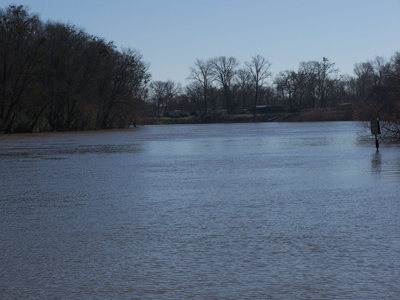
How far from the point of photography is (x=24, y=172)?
16781 millimetres

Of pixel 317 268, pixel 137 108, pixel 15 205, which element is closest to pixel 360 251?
pixel 317 268

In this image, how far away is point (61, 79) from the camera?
215 ft

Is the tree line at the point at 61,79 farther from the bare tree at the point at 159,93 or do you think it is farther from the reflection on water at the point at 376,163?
the bare tree at the point at 159,93

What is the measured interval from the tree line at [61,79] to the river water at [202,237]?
1843 inches

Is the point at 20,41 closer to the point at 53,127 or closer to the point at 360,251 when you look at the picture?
the point at 53,127

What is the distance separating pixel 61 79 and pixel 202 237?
61750 millimetres

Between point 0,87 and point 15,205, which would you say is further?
point 0,87

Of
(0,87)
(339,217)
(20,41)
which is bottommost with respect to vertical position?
(339,217)

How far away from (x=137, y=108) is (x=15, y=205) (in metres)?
68.0

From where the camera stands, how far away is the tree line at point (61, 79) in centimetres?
5734

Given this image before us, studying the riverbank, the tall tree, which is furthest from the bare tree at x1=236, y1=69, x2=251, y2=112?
the tall tree

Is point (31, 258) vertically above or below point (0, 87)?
below

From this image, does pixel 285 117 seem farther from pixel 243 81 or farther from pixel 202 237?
pixel 202 237

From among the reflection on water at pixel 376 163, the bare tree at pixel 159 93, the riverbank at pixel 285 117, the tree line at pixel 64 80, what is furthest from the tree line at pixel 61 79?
the bare tree at pixel 159 93
